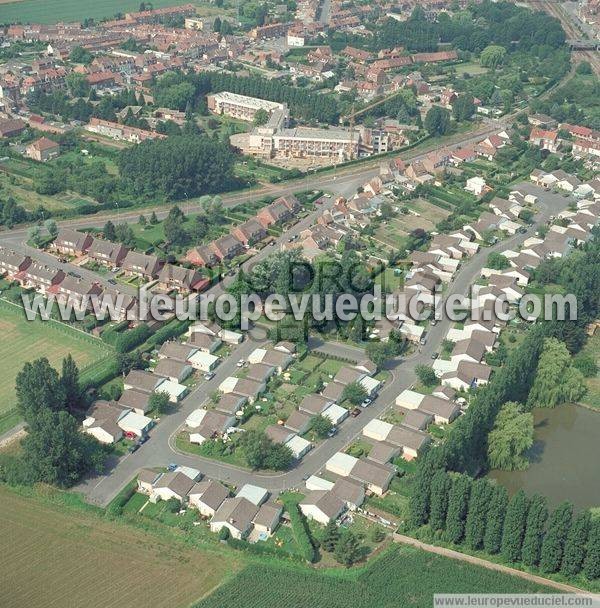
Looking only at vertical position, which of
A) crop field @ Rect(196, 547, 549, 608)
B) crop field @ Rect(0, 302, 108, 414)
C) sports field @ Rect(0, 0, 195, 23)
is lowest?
crop field @ Rect(196, 547, 549, 608)

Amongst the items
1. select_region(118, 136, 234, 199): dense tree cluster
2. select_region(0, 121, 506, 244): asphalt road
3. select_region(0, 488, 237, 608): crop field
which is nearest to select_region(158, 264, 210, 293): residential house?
select_region(0, 121, 506, 244): asphalt road

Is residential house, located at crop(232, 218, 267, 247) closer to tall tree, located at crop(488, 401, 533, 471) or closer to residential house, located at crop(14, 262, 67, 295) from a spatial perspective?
residential house, located at crop(14, 262, 67, 295)

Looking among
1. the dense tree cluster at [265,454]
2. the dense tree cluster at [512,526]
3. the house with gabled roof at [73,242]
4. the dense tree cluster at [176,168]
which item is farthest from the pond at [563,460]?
the dense tree cluster at [176,168]

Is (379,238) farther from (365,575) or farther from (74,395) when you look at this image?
(365,575)

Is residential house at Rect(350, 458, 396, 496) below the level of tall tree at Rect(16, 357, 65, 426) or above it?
below

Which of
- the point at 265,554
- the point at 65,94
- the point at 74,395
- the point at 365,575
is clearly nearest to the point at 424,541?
the point at 365,575

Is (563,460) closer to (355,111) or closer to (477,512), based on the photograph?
(477,512)
